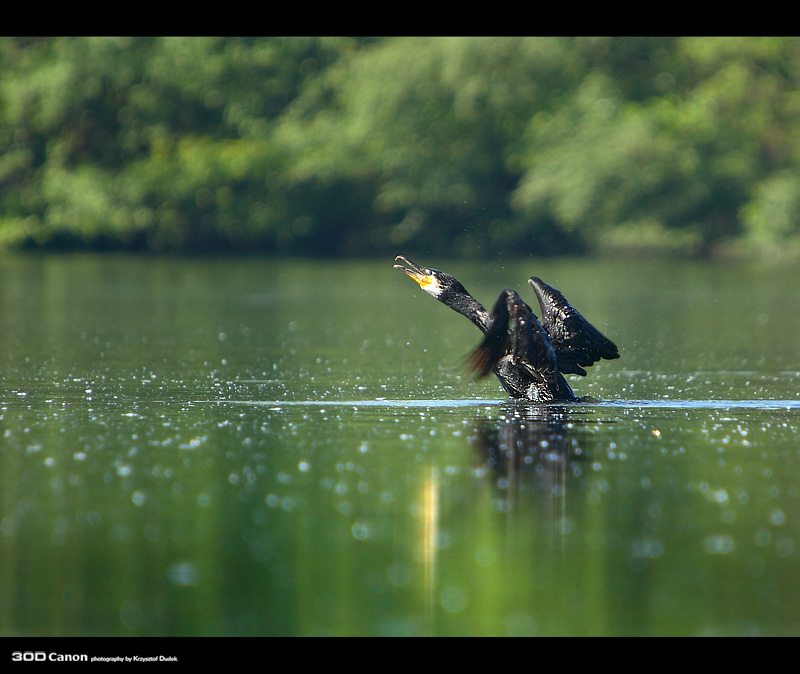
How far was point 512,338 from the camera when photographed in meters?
11.1

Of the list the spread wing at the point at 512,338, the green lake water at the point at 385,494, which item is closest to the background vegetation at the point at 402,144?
the green lake water at the point at 385,494

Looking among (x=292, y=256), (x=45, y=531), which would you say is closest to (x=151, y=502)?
(x=45, y=531)

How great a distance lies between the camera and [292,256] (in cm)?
4750

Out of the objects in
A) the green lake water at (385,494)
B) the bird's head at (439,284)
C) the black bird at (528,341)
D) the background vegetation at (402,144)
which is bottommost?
the green lake water at (385,494)

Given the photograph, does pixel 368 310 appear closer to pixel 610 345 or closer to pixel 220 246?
pixel 610 345

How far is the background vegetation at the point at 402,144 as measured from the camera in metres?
45.2

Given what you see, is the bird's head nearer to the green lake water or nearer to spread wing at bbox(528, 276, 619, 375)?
spread wing at bbox(528, 276, 619, 375)

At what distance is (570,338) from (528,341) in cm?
113

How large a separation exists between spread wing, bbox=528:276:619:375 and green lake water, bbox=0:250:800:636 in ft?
1.43

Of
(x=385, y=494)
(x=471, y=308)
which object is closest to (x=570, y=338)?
(x=471, y=308)

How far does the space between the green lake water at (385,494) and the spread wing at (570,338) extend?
1.43 feet

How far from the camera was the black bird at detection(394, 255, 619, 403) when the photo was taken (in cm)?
1081

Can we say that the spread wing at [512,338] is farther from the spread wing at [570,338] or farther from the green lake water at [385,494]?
the spread wing at [570,338]

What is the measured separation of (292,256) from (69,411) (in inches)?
1451
